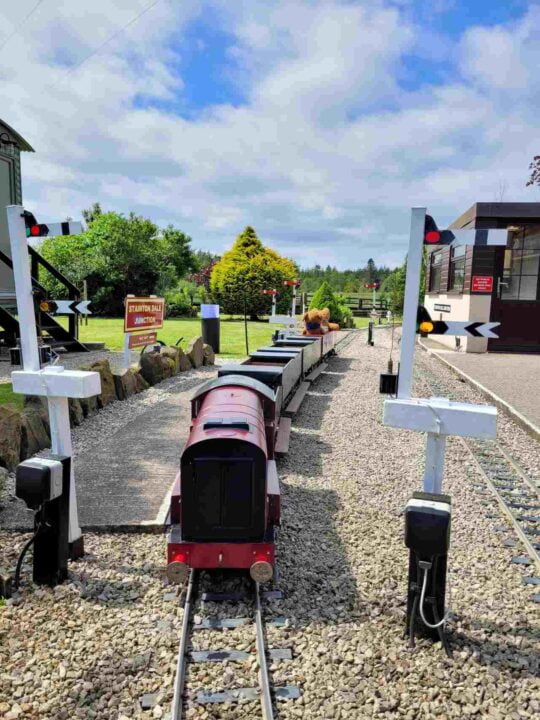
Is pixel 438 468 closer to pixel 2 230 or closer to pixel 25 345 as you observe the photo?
pixel 25 345

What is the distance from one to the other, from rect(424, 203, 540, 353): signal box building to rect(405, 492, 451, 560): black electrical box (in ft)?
52.8

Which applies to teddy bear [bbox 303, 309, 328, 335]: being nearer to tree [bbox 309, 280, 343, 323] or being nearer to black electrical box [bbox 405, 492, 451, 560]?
black electrical box [bbox 405, 492, 451, 560]

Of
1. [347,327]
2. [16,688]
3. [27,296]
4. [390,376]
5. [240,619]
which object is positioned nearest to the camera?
[16,688]

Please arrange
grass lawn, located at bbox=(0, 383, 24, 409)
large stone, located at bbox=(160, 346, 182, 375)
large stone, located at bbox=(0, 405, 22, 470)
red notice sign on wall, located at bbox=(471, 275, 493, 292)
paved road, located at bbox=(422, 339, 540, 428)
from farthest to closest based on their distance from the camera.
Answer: red notice sign on wall, located at bbox=(471, 275, 493, 292) < large stone, located at bbox=(160, 346, 182, 375) < paved road, located at bbox=(422, 339, 540, 428) < grass lawn, located at bbox=(0, 383, 24, 409) < large stone, located at bbox=(0, 405, 22, 470)

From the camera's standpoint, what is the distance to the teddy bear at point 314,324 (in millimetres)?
16728

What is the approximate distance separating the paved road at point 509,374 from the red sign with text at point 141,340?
8132mm

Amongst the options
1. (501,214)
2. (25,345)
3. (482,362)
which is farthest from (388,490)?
(501,214)

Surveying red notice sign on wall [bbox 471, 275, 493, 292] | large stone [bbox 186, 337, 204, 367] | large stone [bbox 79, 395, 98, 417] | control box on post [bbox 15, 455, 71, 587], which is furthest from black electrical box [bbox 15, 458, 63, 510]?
red notice sign on wall [bbox 471, 275, 493, 292]

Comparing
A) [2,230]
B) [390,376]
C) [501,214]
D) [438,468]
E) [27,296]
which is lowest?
[438,468]

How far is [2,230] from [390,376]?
13199mm

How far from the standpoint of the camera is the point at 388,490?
6328 millimetres

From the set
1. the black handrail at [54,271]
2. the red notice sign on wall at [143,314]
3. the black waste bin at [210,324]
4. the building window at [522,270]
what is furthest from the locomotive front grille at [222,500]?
the building window at [522,270]

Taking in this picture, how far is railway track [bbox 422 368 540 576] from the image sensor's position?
5084 mm

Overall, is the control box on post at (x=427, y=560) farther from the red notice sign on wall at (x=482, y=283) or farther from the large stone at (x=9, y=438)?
the red notice sign on wall at (x=482, y=283)
